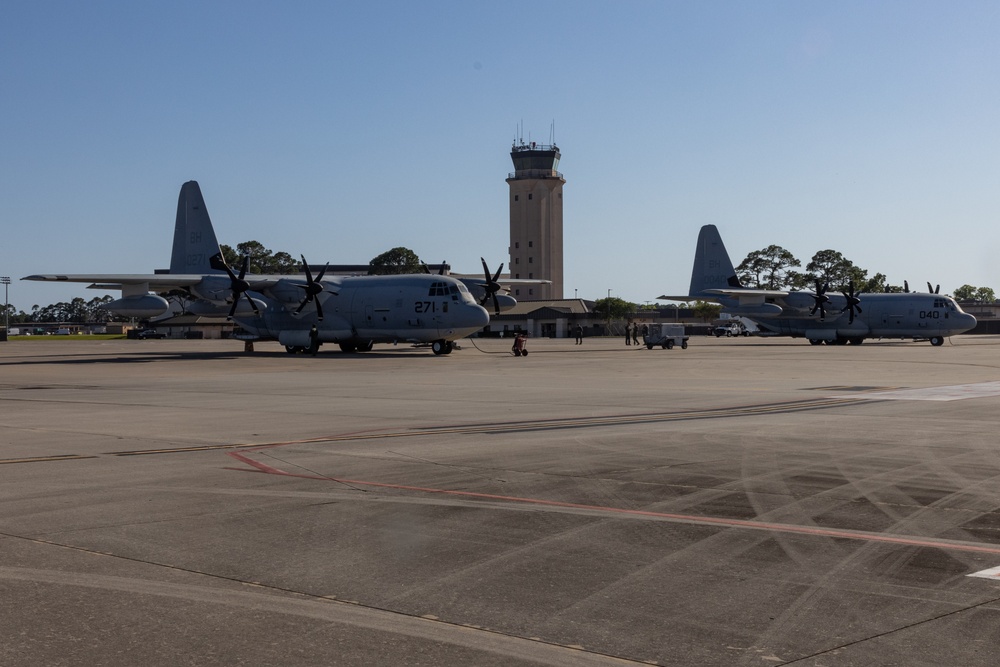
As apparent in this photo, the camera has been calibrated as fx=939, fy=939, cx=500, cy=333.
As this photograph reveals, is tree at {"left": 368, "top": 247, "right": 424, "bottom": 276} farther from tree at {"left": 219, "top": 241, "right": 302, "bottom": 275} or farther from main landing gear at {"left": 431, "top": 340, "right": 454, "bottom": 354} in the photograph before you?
main landing gear at {"left": 431, "top": 340, "right": 454, "bottom": 354}

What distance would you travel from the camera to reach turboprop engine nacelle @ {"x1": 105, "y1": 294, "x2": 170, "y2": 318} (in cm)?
Answer: 4700

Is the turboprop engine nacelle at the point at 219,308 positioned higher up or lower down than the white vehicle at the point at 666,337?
higher up

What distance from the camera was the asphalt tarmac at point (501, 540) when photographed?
5461 millimetres

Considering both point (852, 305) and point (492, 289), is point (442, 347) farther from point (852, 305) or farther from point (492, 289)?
point (852, 305)

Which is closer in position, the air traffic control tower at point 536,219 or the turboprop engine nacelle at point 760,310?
the turboprop engine nacelle at point 760,310

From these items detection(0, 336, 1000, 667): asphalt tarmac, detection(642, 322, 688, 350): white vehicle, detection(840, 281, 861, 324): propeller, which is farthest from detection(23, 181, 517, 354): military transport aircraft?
detection(840, 281, 861, 324): propeller

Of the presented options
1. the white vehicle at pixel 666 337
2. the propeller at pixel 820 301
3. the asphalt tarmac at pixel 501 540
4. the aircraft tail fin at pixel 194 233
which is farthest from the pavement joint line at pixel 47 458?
the propeller at pixel 820 301

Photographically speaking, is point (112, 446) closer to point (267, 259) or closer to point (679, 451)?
point (679, 451)

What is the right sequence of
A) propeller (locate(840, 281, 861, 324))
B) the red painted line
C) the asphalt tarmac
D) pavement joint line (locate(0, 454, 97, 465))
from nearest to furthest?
the asphalt tarmac, the red painted line, pavement joint line (locate(0, 454, 97, 465)), propeller (locate(840, 281, 861, 324))

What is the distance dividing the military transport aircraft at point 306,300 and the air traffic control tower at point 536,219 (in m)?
119

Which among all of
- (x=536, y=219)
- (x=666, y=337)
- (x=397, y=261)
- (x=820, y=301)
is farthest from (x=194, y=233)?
(x=536, y=219)

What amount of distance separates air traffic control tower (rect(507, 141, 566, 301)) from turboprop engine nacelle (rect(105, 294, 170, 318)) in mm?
127214

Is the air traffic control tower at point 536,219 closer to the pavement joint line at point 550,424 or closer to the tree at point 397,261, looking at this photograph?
the tree at point 397,261

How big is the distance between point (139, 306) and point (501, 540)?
4346 cm
